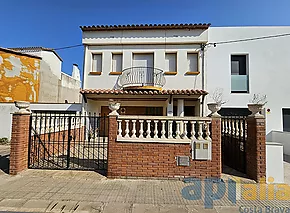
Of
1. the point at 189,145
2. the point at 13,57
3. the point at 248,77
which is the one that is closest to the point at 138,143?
the point at 189,145

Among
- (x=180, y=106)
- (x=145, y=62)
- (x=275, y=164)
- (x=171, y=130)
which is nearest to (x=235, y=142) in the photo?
(x=275, y=164)

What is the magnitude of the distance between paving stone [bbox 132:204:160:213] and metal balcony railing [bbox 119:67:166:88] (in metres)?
8.63

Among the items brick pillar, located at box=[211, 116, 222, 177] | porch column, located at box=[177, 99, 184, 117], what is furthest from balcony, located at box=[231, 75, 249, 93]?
brick pillar, located at box=[211, 116, 222, 177]

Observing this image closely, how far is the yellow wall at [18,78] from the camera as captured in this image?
1309 centimetres

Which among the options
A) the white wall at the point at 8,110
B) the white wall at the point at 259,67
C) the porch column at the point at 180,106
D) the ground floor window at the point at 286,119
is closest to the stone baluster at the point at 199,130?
the porch column at the point at 180,106

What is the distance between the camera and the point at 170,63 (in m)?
12.1

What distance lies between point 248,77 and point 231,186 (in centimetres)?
927

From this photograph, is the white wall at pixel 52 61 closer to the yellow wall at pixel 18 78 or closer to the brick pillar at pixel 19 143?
the yellow wall at pixel 18 78

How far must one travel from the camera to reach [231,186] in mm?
4648

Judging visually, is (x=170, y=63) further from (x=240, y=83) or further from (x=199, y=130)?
(x=199, y=130)

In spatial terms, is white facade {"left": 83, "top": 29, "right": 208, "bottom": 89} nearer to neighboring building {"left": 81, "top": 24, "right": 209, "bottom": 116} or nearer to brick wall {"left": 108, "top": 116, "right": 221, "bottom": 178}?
neighboring building {"left": 81, "top": 24, "right": 209, "bottom": 116}

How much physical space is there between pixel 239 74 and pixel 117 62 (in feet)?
27.9

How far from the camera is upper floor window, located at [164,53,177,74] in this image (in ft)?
39.6

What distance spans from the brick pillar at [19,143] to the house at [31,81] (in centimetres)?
617
